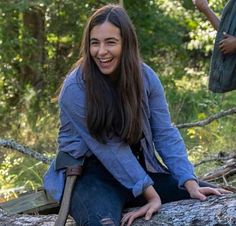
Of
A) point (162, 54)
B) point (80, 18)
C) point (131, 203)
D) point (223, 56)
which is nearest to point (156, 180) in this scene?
point (131, 203)

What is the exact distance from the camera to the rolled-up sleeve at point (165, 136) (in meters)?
3.12

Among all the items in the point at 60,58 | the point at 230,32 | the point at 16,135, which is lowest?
the point at 16,135

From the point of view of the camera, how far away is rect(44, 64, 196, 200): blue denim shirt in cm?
295

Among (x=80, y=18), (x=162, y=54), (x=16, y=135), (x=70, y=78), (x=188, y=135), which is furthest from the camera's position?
(x=162, y=54)

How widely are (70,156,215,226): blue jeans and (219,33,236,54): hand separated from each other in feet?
2.49

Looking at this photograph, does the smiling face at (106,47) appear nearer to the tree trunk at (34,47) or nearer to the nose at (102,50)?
the nose at (102,50)

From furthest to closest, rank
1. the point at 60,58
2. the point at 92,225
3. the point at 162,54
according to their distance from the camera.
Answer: the point at 162,54 → the point at 60,58 → the point at 92,225

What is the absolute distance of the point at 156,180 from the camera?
3.19m

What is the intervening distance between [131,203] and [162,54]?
937cm

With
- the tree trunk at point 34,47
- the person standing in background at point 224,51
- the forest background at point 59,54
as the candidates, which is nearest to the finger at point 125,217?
the person standing in background at point 224,51

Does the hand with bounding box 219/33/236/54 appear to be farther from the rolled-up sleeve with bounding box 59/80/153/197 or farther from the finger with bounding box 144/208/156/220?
the finger with bounding box 144/208/156/220

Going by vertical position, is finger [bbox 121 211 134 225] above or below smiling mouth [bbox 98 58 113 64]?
below

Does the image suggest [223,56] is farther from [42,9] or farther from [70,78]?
[42,9]

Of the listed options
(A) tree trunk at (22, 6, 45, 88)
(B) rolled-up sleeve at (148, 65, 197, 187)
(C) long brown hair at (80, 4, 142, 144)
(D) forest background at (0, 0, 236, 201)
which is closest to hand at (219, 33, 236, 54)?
(B) rolled-up sleeve at (148, 65, 197, 187)
